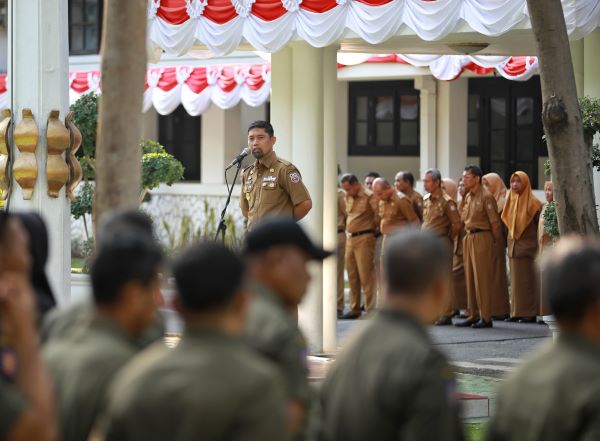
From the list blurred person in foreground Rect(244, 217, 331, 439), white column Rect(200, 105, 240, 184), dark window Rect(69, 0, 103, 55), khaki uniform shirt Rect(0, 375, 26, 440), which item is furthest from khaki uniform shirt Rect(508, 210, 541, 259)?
dark window Rect(69, 0, 103, 55)

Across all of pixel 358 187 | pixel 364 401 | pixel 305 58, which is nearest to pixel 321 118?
pixel 305 58

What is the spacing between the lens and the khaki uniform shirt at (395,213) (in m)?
17.2

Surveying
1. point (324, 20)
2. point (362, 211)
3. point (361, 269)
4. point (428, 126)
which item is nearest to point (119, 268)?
point (324, 20)

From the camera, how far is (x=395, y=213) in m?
17.2

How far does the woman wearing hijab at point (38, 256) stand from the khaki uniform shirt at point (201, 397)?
1.74 m

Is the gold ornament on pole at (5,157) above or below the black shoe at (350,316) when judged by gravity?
above

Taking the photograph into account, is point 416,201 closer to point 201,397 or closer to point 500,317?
point 500,317

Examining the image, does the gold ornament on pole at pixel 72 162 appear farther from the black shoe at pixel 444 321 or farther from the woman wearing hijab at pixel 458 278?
the woman wearing hijab at pixel 458 278

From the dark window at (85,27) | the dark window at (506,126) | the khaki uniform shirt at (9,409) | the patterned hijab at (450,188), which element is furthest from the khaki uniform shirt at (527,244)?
the dark window at (85,27)

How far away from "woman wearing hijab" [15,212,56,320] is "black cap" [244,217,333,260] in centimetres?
102

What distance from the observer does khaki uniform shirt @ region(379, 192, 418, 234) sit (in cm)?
1716

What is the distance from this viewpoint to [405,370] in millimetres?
4023

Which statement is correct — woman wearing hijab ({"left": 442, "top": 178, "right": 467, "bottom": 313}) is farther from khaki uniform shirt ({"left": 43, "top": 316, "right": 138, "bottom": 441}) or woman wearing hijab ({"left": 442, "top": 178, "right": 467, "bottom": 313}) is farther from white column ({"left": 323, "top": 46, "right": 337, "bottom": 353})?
khaki uniform shirt ({"left": 43, "top": 316, "right": 138, "bottom": 441})

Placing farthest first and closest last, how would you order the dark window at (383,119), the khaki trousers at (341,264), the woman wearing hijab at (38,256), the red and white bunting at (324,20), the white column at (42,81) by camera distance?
the dark window at (383,119) → the khaki trousers at (341,264) → the red and white bunting at (324,20) → the white column at (42,81) → the woman wearing hijab at (38,256)
